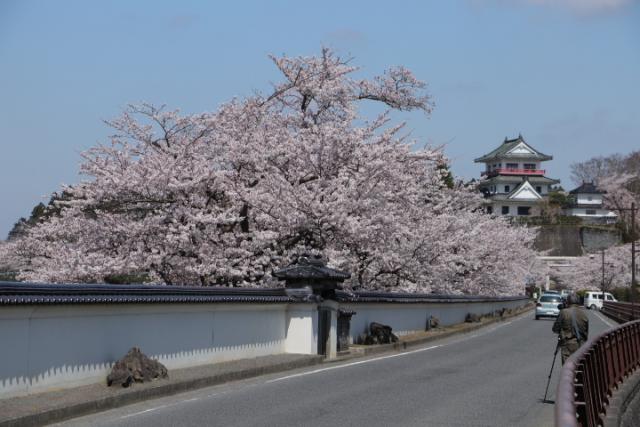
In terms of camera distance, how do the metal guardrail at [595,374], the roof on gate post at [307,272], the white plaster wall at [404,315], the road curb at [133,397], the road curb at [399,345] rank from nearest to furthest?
the metal guardrail at [595,374]
the road curb at [133,397]
the roof on gate post at [307,272]
the road curb at [399,345]
the white plaster wall at [404,315]

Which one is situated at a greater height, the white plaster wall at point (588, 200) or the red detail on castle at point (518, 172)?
the red detail on castle at point (518, 172)

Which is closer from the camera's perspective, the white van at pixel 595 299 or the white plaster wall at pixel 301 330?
the white plaster wall at pixel 301 330

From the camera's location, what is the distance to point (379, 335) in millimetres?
24297

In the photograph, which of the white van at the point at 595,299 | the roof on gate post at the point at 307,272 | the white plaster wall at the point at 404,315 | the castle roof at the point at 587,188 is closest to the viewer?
the roof on gate post at the point at 307,272

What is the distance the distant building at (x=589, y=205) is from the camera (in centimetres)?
12862

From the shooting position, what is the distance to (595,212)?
131 m

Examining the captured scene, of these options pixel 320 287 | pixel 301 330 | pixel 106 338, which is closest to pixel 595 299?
pixel 320 287

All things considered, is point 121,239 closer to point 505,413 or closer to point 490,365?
point 490,365

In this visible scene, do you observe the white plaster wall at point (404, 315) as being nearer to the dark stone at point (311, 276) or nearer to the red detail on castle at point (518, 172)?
the dark stone at point (311, 276)

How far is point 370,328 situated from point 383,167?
4.78 m

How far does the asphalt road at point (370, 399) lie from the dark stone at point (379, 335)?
4.13 m

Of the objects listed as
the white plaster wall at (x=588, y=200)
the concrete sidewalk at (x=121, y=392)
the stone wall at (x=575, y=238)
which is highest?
the white plaster wall at (x=588, y=200)

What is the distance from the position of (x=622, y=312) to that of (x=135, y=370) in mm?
42277

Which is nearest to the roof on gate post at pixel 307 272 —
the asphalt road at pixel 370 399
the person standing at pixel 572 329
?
the asphalt road at pixel 370 399
